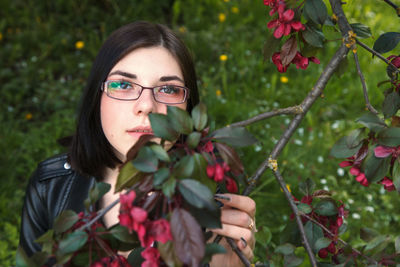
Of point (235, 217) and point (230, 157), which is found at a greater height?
point (230, 157)

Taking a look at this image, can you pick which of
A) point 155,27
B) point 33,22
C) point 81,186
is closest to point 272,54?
point 155,27

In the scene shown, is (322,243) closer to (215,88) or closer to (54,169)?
(54,169)

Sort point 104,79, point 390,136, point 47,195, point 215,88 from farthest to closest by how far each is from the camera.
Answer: point 215,88, point 47,195, point 104,79, point 390,136

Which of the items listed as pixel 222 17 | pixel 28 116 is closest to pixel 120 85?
pixel 28 116

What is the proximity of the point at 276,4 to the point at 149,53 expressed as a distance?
1.52ft

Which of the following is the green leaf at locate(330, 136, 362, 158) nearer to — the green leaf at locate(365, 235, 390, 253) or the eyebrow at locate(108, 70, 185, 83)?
the green leaf at locate(365, 235, 390, 253)

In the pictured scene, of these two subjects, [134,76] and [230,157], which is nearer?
[230,157]

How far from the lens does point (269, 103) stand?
111 inches

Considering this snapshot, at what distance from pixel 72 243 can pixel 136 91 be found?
59 centimetres

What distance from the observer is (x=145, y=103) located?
1.09 metres

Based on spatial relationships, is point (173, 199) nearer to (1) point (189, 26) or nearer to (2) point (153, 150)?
(2) point (153, 150)

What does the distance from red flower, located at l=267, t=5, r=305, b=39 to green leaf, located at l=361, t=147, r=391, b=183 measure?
1.04 feet

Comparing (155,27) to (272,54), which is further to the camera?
(155,27)

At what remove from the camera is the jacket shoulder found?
151cm
